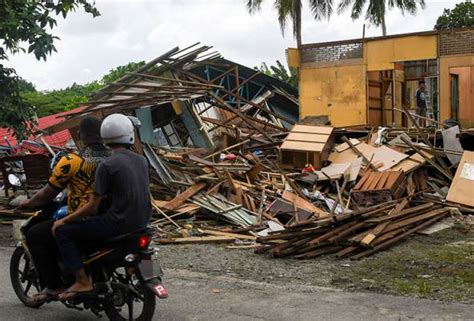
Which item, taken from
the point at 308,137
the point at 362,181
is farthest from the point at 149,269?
the point at 308,137

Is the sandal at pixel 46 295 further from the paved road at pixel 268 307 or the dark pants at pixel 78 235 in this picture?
the dark pants at pixel 78 235

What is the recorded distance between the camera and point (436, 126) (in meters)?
15.9

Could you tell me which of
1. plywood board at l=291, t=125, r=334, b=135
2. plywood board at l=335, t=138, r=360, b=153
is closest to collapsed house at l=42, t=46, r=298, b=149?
plywood board at l=291, t=125, r=334, b=135

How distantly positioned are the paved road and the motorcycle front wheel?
1.59 feet

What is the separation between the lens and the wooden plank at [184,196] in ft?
37.7

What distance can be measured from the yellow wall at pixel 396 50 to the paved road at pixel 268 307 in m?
15.0

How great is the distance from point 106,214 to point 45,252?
0.75 m

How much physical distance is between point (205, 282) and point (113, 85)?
37.1ft

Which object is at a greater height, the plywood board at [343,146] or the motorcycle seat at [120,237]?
the motorcycle seat at [120,237]

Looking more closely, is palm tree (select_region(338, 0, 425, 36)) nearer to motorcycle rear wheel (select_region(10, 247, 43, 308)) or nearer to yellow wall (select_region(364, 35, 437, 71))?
yellow wall (select_region(364, 35, 437, 71))

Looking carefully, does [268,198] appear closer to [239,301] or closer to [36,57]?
[36,57]

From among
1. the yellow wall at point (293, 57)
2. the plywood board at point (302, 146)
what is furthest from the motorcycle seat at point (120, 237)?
the yellow wall at point (293, 57)

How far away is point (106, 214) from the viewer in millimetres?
4996

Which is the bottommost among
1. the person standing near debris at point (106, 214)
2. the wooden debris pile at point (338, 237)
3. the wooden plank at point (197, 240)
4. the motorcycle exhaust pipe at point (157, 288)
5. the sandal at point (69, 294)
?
the wooden plank at point (197, 240)
